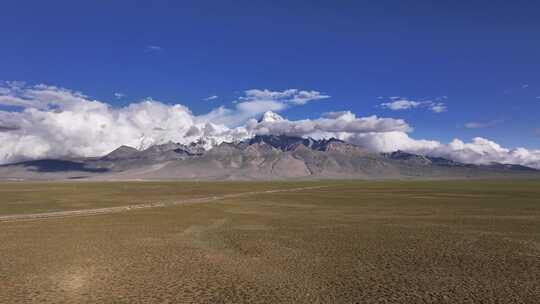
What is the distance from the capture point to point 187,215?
51031 mm

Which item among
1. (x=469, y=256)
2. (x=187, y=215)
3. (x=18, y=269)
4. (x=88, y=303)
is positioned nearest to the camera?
(x=88, y=303)

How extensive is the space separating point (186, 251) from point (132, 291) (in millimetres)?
9476

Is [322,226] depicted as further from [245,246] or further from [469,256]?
[469,256]

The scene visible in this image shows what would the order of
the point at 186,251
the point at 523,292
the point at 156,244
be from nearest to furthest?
1. the point at 523,292
2. the point at 186,251
3. the point at 156,244

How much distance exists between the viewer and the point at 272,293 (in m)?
18.2

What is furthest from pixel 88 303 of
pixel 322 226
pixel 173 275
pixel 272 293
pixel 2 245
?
pixel 322 226

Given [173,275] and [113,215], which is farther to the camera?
[113,215]

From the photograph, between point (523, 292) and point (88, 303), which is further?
point (523, 292)

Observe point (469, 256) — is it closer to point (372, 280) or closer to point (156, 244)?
point (372, 280)

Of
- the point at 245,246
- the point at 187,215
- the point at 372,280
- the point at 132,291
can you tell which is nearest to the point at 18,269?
the point at 132,291

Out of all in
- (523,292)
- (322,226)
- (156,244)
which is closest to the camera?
(523,292)

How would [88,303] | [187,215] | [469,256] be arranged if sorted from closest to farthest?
[88,303], [469,256], [187,215]

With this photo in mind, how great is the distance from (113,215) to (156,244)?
23097 mm

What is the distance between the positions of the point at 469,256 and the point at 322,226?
16196 millimetres
